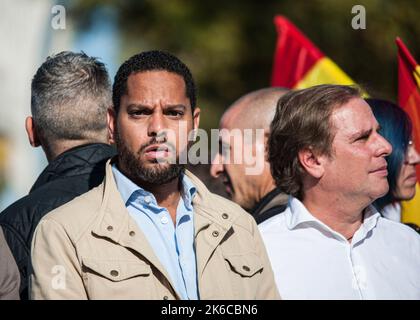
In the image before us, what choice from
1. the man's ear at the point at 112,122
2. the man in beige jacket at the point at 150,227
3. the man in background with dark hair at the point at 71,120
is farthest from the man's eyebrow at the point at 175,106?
the man in background with dark hair at the point at 71,120

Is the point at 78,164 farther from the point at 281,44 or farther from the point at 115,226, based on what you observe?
the point at 281,44

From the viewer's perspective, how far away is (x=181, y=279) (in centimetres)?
349

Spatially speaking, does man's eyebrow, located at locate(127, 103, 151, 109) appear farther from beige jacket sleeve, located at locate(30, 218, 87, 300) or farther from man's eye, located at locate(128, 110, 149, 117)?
beige jacket sleeve, located at locate(30, 218, 87, 300)

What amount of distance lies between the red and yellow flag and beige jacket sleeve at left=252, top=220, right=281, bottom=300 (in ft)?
10.0

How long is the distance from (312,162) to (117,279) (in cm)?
115

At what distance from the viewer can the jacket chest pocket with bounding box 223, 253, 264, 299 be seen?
3545 mm

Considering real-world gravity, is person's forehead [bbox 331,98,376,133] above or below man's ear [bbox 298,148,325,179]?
above

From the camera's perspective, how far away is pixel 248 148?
17.3 ft

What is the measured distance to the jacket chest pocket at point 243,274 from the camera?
140 inches

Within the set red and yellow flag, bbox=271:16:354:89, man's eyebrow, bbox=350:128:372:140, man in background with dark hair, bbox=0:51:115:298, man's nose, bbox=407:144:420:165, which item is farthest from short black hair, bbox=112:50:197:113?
red and yellow flag, bbox=271:16:354:89

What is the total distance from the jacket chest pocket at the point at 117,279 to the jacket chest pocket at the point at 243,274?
1.03 feet

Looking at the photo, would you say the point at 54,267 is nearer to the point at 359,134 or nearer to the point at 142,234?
the point at 142,234

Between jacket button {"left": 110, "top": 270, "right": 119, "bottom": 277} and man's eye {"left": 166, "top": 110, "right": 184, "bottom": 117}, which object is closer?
jacket button {"left": 110, "top": 270, "right": 119, "bottom": 277}

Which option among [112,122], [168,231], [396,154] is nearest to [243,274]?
[168,231]
